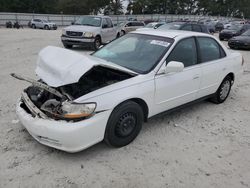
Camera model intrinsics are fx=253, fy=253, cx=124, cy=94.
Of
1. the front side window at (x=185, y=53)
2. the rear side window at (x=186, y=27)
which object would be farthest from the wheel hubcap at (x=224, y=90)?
the rear side window at (x=186, y=27)

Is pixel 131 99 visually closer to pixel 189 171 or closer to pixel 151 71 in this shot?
pixel 151 71

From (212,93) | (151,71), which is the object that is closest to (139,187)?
(151,71)

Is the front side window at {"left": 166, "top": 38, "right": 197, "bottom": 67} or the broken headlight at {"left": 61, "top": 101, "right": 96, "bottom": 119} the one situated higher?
the front side window at {"left": 166, "top": 38, "right": 197, "bottom": 67}

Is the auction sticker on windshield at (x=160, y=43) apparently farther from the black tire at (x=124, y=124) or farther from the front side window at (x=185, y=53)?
the black tire at (x=124, y=124)

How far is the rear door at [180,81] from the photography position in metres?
3.96

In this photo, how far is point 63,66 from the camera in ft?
11.0

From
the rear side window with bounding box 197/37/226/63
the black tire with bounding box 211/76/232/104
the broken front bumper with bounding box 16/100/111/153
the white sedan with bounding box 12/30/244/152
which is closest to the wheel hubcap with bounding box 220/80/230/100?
the black tire with bounding box 211/76/232/104

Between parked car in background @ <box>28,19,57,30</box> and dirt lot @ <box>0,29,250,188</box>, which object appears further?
parked car in background @ <box>28,19,57,30</box>

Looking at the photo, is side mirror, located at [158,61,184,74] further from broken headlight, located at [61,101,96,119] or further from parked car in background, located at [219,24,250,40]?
parked car in background, located at [219,24,250,40]

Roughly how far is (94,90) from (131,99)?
57 centimetres

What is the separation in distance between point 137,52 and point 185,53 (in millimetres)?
862

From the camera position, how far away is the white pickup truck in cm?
1228

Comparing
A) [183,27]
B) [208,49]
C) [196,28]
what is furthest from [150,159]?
[196,28]

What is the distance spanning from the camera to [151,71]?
12.5ft
